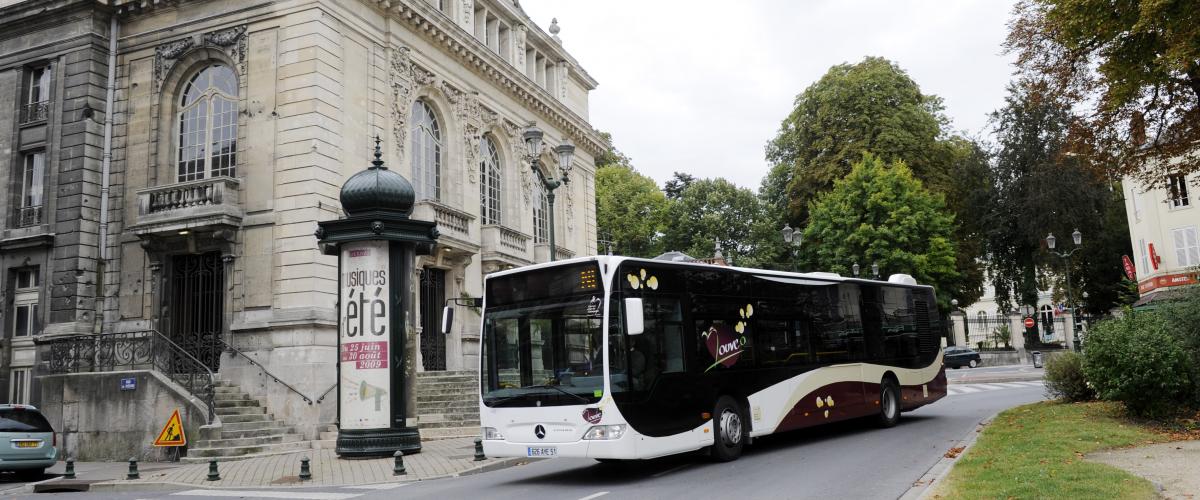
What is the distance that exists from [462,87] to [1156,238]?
35.6 m

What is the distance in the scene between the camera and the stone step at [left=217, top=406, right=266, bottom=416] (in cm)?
1911

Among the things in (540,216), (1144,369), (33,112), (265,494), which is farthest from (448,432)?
(33,112)

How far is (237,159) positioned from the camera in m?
22.7

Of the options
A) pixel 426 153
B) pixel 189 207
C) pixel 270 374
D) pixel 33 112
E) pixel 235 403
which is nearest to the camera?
pixel 235 403

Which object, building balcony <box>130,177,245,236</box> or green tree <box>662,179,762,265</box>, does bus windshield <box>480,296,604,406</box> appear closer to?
building balcony <box>130,177,245,236</box>

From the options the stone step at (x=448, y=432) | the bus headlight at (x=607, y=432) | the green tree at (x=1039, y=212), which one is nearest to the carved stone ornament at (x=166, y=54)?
the stone step at (x=448, y=432)

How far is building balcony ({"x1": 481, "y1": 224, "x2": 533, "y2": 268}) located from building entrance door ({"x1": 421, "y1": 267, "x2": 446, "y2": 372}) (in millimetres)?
2028

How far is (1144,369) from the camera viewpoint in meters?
14.8

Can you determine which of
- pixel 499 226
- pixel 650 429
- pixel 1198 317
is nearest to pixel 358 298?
pixel 650 429

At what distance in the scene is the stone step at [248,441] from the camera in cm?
1733

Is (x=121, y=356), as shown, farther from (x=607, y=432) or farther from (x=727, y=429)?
(x=727, y=429)

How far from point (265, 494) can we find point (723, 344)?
683 centimetres

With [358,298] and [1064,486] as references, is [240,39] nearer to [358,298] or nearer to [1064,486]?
[358,298]

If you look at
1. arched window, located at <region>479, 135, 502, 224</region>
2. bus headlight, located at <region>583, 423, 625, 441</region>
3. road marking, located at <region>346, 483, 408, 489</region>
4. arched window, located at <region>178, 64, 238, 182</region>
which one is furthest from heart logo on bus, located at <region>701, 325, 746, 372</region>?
arched window, located at <region>479, 135, 502, 224</region>
